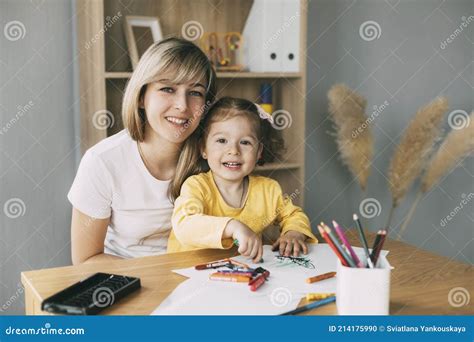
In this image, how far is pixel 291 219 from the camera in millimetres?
1400

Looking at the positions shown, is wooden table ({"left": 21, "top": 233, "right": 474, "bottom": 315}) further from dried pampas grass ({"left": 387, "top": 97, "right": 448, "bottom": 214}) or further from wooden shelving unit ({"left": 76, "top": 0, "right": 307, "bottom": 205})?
dried pampas grass ({"left": 387, "top": 97, "right": 448, "bottom": 214})

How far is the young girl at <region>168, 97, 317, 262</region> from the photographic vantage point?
4.43ft

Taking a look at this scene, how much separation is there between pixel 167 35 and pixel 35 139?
2.13 ft

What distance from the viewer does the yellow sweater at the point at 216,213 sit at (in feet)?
4.05

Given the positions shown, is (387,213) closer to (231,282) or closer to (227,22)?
(227,22)

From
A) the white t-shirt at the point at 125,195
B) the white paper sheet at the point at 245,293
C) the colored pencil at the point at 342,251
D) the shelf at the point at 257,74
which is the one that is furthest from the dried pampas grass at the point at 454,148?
the colored pencil at the point at 342,251

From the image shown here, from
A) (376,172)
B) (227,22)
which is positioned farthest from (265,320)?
(376,172)

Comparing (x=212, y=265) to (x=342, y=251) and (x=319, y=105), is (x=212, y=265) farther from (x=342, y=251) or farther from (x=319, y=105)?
(x=319, y=105)

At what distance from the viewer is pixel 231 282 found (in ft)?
3.30

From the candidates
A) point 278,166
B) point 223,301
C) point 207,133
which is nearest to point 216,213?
point 207,133

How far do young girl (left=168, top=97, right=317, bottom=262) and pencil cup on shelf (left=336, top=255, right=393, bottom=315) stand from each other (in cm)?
42

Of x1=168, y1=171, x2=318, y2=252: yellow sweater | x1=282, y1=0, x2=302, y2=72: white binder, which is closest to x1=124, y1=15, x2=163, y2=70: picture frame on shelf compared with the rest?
x1=282, y1=0, x2=302, y2=72: white binder

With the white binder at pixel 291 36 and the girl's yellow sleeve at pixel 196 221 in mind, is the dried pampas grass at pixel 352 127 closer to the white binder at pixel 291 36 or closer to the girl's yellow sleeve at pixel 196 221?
the white binder at pixel 291 36

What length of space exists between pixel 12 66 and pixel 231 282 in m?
1.40
